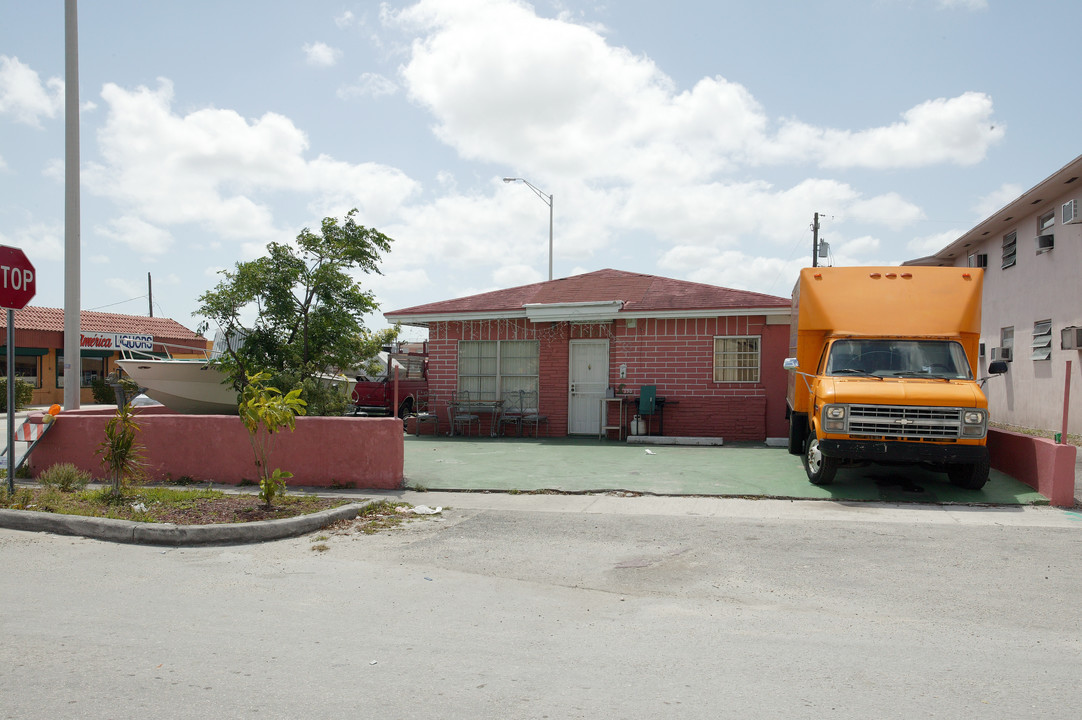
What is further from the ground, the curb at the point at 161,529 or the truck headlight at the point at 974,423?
the truck headlight at the point at 974,423

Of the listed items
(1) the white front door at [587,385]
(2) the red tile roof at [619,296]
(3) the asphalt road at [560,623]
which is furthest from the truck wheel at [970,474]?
(1) the white front door at [587,385]

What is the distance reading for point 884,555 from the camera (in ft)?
22.8

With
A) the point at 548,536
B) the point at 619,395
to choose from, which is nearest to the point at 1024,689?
the point at 548,536

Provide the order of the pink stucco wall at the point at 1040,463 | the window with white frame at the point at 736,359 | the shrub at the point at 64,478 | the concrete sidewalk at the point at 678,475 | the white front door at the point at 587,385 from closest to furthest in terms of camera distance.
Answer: the pink stucco wall at the point at 1040,463
the shrub at the point at 64,478
the concrete sidewalk at the point at 678,475
the window with white frame at the point at 736,359
the white front door at the point at 587,385

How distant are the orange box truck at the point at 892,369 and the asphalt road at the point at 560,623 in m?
1.38

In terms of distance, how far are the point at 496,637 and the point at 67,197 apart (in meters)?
10.4

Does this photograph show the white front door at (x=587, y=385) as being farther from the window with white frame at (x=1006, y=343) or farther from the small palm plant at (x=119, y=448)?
the window with white frame at (x=1006, y=343)

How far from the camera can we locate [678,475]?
11.3m

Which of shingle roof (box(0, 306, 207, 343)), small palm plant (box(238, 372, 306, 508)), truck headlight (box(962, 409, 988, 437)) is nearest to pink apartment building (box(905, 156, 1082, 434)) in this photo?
truck headlight (box(962, 409, 988, 437))

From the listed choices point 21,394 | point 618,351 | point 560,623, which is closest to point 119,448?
point 560,623

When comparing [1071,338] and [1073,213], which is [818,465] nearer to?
[1071,338]

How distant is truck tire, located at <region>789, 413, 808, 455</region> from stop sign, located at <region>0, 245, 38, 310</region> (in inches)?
433

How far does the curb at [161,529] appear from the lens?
754 cm

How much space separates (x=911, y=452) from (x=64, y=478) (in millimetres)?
10713
